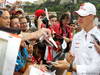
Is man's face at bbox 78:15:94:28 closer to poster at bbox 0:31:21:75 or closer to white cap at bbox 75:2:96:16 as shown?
white cap at bbox 75:2:96:16

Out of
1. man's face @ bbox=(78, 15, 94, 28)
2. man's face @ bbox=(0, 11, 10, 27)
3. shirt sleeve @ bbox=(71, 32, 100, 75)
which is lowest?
shirt sleeve @ bbox=(71, 32, 100, 75)

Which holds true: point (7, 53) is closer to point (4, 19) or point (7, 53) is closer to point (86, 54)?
point (4, 19)

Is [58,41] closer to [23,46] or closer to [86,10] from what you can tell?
[86,10]

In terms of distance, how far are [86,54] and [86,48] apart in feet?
0.25

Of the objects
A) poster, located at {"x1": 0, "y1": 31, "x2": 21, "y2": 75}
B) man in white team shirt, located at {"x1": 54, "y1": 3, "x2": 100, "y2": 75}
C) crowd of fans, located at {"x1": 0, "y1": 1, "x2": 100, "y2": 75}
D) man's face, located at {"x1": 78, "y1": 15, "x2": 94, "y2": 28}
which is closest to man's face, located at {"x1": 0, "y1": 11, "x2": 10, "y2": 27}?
crowd of fans, located at {"x1": 0, "y1": 1, "x2": 100, "y2": 75}

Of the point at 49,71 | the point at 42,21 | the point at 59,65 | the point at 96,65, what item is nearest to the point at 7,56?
the point at 49,71

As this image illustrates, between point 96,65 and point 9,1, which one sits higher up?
point 9,1

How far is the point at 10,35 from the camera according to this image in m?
2.01

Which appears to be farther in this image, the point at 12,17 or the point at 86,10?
the point at 12,17

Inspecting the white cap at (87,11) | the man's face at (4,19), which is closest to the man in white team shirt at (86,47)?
the white cap at (87,11)

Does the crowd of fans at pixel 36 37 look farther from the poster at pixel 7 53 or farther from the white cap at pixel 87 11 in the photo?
the white cap at pixel 87 11

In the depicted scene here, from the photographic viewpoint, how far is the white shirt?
3.35m

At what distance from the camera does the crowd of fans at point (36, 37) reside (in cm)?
270

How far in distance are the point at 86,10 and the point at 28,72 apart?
153 cm
